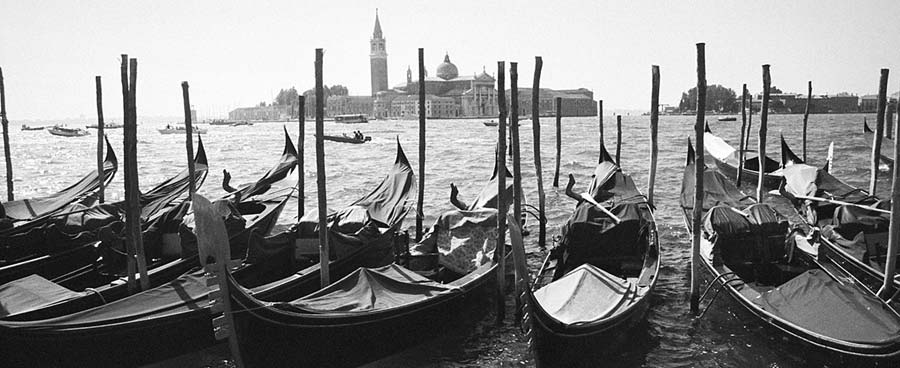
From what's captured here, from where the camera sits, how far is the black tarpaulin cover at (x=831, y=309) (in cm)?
425

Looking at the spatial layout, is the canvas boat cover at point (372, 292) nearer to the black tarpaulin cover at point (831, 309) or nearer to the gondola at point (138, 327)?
the gondola at point (138, 327)

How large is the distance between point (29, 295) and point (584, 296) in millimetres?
3914

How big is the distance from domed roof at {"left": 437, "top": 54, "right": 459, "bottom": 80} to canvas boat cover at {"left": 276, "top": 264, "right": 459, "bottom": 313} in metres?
89.0

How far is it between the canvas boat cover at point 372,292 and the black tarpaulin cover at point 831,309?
7.67ft

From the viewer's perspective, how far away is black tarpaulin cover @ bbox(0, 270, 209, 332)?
4.26 meters

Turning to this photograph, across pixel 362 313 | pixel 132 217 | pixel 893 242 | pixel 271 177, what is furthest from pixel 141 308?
pixel 893 242

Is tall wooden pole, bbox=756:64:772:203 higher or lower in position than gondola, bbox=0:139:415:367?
higher

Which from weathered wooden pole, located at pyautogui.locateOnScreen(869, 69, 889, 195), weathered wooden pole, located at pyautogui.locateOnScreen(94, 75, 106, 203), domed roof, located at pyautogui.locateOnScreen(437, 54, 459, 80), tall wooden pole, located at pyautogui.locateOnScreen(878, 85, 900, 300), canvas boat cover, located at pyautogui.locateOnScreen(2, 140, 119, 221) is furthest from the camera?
domed roof, located at pyautogui.locateOnScreen(437, 54, 459, 80)

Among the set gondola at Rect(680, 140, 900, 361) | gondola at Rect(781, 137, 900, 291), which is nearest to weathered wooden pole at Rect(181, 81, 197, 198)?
gondola at Rect(680, 140, 900, 361)

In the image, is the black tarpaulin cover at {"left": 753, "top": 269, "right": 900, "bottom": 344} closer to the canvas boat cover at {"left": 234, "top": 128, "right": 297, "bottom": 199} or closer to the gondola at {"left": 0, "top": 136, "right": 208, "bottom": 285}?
the gondola at {"left": 0, "top": 136, "right": 208, "bottom": 285}

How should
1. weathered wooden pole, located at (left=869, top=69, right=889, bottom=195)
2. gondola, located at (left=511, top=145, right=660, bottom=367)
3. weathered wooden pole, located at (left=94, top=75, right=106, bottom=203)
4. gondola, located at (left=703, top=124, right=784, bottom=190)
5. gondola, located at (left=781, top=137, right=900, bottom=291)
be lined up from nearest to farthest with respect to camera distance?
gondola, located at (left=511, top=145, right=660, bottom=367) → gondola, located at (left=781, top=137, right=900, bottom=291) → weathered wooden pole, located at (left=94, top=75, right=106, bottom=203) → weathered wooden pole, located at (left=869, top=69, right=889, bottom=195) → gondola, located at (left=703, top=124, right=784, bottom=190)

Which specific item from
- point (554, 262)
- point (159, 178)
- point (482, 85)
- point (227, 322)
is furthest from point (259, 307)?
point (482, 85)

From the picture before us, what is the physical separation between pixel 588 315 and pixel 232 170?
1826cm

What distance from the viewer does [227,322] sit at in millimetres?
3900
